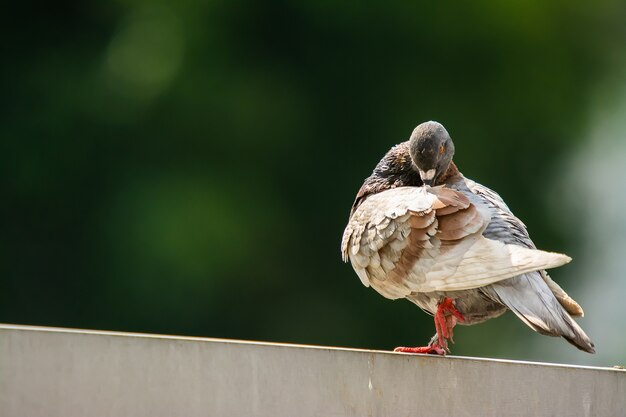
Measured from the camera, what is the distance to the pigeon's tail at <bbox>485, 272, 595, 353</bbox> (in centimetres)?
354

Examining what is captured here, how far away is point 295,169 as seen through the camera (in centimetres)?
944

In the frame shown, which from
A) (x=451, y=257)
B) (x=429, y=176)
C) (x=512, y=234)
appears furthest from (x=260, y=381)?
(x=429, y=176)

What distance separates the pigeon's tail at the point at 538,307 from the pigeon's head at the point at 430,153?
1.01 meters

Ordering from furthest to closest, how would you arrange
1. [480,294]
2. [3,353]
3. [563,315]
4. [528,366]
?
[480,294] → [563,315] → [528,366] → [3,353]

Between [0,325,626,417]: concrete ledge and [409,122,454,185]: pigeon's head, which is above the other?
[409,122,454,185]: pigeon's head

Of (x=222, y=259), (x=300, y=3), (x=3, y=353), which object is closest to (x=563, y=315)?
(x=3, y=353)

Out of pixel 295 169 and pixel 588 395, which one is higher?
pixel 295 169

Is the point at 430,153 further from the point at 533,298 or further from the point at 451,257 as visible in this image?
the point at 533,298

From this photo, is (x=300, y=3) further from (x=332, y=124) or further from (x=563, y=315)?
(x=563, y=315)

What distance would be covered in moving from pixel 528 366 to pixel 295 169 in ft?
21.2

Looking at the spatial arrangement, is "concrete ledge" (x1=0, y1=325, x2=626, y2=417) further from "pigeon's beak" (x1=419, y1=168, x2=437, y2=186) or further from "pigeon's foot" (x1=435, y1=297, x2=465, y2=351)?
"pigeon's beak" (x1=419, y1=168, x2=437, y2=186)

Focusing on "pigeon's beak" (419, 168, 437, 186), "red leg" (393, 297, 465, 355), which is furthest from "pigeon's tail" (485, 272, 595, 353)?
"pigeon's beak" (419, 168, 437, 186)

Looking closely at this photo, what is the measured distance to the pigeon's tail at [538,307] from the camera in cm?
354

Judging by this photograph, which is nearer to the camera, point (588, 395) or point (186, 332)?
point (588, 395)
